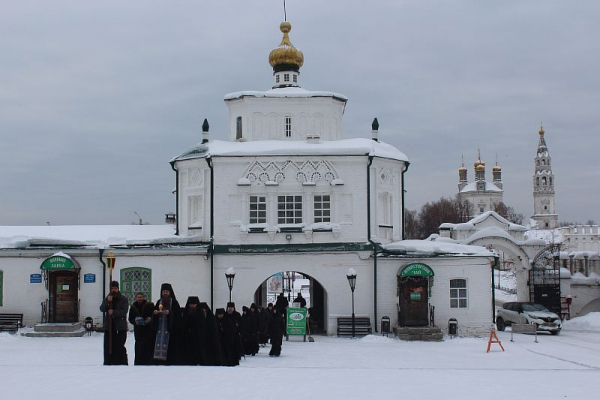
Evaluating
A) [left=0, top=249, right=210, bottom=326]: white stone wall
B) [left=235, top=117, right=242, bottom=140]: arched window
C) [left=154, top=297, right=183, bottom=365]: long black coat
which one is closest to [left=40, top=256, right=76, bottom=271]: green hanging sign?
[left=0, top=249, right=210, bottom=326]: white stone wall

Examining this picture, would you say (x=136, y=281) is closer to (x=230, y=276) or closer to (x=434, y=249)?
(x=230, y=276)

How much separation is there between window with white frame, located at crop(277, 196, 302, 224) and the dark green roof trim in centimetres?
98

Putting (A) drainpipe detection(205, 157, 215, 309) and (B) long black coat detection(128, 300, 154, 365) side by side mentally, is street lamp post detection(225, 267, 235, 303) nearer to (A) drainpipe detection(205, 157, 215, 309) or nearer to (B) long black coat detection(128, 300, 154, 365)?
(A) drainpipe detection(205, 157, 215, 309)

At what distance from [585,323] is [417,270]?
11.7m

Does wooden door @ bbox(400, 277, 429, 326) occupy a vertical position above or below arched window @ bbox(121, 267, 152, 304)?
below

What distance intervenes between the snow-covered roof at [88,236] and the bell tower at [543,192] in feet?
379

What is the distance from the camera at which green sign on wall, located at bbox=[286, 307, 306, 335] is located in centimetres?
2281

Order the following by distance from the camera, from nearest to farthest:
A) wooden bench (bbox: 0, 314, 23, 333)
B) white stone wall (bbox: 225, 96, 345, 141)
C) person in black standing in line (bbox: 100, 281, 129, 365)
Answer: person in black standing in line (bbox: 100, 281, 129, 365) < wooden bench (bbox: 0, 314, 23, 333) < white stone wall (bbox: 225, 96, 345, 141)

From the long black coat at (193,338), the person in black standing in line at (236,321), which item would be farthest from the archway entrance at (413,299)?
the long black coat at (193,338)

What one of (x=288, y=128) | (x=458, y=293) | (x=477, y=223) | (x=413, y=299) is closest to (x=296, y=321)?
(x=413, y=299)

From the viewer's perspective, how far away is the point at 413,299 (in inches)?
989

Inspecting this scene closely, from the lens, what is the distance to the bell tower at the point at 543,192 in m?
132

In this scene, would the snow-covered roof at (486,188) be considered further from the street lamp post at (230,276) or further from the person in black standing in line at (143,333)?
the person in black standing in line at (143,333)

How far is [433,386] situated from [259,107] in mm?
19010
